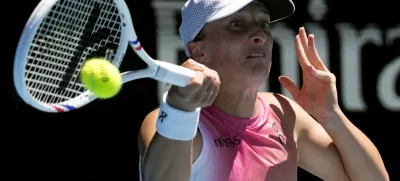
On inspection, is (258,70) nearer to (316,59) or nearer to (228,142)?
(228,142)

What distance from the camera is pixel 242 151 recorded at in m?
2.74

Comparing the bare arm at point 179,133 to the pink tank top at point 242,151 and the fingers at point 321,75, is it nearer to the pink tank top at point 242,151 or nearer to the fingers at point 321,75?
the pink tank top at point 242,151

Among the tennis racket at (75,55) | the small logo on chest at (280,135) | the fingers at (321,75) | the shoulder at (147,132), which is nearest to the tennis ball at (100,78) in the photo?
the tennis racket at (75,55)

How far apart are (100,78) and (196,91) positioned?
10.4 inches

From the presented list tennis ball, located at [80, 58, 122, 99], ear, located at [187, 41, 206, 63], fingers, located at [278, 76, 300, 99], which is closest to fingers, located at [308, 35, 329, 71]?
fingers, located at [278, 76, 300, 99]

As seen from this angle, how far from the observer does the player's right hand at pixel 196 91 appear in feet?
7.69

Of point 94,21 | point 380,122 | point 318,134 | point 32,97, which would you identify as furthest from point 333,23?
point 32,97

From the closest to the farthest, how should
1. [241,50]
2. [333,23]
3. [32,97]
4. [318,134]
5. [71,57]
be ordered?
[32,97] → [71,57] → [241,50] → [318,134] → [333,23]

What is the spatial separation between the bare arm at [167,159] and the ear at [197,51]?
44 centimetres

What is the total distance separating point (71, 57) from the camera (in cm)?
245

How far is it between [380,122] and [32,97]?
2737 millimetres

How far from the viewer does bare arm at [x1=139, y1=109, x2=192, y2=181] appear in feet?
7.97

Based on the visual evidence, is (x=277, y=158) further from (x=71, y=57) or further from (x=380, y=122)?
(x=380, y=122)

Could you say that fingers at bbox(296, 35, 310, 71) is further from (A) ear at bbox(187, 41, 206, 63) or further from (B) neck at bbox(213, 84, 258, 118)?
(A) ear at bbox(187, 41, 206, 63)
